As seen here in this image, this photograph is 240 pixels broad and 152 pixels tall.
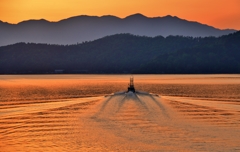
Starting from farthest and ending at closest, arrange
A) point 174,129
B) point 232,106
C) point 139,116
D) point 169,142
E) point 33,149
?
point 232,106
point 139,116
point 174,129
point 169,142
point 33,149

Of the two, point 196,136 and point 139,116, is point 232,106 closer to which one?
point 139,116

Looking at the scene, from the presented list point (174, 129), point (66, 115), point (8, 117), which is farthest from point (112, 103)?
point (174, 129)

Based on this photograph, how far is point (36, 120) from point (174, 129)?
1580cm

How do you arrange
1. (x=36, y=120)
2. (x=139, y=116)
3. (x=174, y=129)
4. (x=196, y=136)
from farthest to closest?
(x=139, y=116) < (x=36, y=120) < (x=174, y=129) < (x=196, y=136)

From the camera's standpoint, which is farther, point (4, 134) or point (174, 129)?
point (174, 129)

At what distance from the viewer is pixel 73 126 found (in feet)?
137

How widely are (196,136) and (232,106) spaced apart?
25.1 m

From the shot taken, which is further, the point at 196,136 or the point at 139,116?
the point at 139,116

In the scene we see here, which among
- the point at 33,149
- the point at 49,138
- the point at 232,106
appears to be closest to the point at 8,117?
the point at 49,138

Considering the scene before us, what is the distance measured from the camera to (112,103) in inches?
2522

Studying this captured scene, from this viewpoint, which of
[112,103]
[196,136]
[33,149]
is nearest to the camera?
[33,149]

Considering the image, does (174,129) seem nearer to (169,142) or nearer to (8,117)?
(169,142)

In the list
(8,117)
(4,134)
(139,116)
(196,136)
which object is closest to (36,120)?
(8,117)

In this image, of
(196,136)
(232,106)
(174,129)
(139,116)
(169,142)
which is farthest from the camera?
(232,106)
